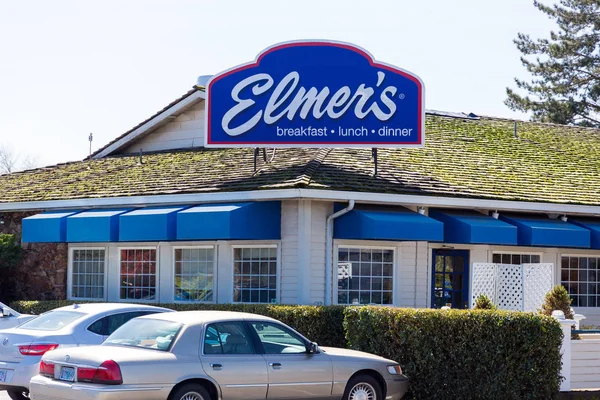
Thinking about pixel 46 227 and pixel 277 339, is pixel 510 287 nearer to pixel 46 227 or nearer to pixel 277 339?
pixel 277 339

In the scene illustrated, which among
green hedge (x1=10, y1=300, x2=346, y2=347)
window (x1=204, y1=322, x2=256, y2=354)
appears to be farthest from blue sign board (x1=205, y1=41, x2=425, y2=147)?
window (x1=204, y1=322, x2=256, y2=354)

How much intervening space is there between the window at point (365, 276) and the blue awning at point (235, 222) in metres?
1.53

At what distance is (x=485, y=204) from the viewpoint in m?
20.6

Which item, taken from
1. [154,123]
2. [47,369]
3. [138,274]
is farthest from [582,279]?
[47,369]

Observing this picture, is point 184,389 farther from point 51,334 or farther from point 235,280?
point 235,280

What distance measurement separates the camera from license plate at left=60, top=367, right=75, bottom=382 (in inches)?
449

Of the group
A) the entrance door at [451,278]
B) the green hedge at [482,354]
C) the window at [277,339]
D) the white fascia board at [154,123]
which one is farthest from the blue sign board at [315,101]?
the window at [277,339]

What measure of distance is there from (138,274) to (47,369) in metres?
10.7

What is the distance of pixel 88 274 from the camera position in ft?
77.2

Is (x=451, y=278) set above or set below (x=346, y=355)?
above

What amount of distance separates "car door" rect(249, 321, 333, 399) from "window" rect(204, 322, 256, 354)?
18 cm

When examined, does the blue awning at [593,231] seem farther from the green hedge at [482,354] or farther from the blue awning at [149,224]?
the blue awning at [149,224]

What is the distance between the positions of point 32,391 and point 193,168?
11457 millimetres

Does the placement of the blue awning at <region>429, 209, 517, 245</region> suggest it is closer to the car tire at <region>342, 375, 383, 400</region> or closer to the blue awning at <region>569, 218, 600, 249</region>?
the blue awning at <region>569, 218, 600, 249</region>
